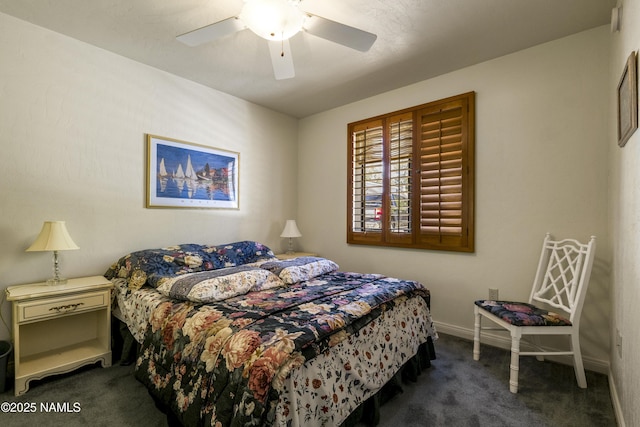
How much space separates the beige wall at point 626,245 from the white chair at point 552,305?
7.1 inches

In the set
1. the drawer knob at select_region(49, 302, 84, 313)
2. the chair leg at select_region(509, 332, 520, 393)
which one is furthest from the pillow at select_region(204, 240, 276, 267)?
the chair leg at select_region(509, 332, 520, 393)

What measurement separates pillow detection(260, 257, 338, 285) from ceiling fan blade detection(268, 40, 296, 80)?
1531mm

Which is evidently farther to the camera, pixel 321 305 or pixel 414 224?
pixel 414 224

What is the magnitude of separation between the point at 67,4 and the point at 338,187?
115 inches

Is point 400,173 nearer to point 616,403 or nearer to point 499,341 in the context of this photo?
point 499,341

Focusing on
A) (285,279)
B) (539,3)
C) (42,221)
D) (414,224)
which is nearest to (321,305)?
(285,279)

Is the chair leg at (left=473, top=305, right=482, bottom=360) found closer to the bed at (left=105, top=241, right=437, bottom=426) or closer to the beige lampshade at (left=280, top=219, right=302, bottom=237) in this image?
the bed at (left=105, top=241, right=437, bottom=426)

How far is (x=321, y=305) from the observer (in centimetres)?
182

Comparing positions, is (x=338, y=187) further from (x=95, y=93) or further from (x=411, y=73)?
(x=95, y=93)

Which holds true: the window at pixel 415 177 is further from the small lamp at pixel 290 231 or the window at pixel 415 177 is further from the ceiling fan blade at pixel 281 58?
the ceiling fan blade at pixel 281 58

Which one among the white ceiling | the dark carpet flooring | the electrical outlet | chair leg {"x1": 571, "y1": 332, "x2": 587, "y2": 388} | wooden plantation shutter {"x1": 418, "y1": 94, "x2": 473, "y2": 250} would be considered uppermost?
the white ceiling

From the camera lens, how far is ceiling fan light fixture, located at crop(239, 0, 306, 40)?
1.64 meters

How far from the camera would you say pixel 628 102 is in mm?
1511

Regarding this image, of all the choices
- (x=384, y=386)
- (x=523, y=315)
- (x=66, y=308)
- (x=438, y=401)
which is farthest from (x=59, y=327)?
(x=523, y=315)
